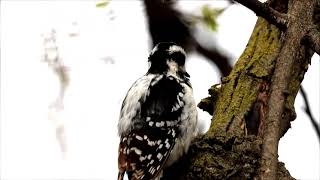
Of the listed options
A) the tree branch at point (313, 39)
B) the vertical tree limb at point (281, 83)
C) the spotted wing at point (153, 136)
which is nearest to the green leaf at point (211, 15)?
the spotted wing at point (153, 136)

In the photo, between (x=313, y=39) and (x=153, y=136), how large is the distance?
3.13 feet

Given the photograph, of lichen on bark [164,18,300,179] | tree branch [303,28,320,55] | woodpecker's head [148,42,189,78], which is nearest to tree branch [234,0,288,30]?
tree branch [303,28,320,55]

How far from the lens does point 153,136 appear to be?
3.08 meters

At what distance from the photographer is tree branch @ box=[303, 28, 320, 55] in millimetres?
2461

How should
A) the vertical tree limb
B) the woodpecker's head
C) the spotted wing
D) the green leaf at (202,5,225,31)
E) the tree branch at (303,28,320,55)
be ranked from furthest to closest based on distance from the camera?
the green leaf at (202,5,225,31)
the woodpecker's head
the spotted wing
the tree branch at (303,28,320,55)
the vertical tree limb

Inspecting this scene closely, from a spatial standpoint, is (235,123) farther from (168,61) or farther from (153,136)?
(168,61)

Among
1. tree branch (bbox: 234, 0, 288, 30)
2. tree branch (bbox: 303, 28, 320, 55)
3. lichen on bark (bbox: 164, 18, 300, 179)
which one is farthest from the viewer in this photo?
lichen on bark (bbox: 164, 18, 300, 179)

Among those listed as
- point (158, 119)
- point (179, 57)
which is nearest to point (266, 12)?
point (158, 119)

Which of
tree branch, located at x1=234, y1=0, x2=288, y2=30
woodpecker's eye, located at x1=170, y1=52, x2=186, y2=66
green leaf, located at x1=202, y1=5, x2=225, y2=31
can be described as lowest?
tree branch, located at x1=234, y1=0, x2=288, y2=30

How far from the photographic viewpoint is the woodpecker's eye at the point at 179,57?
3.43 metres

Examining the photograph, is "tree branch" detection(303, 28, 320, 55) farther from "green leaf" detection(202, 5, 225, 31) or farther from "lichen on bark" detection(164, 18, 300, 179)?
"green leaf" detection(202, 5, 225, 31)

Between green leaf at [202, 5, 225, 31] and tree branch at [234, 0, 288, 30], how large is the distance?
1063 mm

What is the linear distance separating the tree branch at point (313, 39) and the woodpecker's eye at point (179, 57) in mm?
1005

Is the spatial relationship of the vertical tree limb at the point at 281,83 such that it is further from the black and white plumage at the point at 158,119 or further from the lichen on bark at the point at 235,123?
the black and white plumage at the point at 158,119
